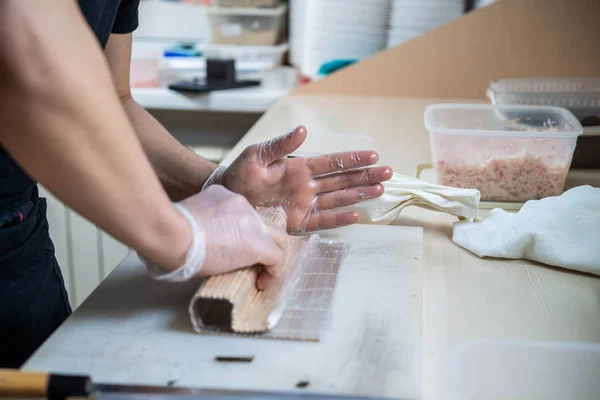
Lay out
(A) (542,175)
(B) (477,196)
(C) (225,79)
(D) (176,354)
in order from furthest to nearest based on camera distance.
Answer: (C) (225,79) → (A) (542,175) → (B) (477,196) → (D) (176,354)

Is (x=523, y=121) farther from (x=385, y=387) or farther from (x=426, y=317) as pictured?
(x=385, y=387)

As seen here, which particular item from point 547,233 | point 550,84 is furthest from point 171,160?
point 550,84

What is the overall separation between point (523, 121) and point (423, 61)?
2.29 ft

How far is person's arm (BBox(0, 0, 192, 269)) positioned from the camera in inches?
22.9

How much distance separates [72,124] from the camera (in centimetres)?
61

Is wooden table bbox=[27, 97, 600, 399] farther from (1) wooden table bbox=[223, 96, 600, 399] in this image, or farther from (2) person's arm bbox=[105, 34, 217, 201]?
(2) person's arm bbox=[105, 34, 217, 201]

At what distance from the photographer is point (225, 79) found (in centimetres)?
218

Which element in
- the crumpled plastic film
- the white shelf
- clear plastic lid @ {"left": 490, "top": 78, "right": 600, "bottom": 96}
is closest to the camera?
the crumpled plastic film

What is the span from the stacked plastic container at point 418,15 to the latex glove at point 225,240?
157cm

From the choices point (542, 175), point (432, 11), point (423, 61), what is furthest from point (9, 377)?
point (432, 11)

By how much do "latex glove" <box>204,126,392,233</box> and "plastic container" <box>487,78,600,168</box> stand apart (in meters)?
0.53

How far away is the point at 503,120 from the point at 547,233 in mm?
451

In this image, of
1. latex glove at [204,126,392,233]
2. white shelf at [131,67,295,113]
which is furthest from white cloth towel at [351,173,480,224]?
white shelf at [131,67,295,113]

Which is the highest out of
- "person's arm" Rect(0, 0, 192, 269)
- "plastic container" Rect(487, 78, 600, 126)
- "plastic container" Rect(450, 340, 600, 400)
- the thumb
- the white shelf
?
"person's arm" Rect(0, 0, 192, 269)
